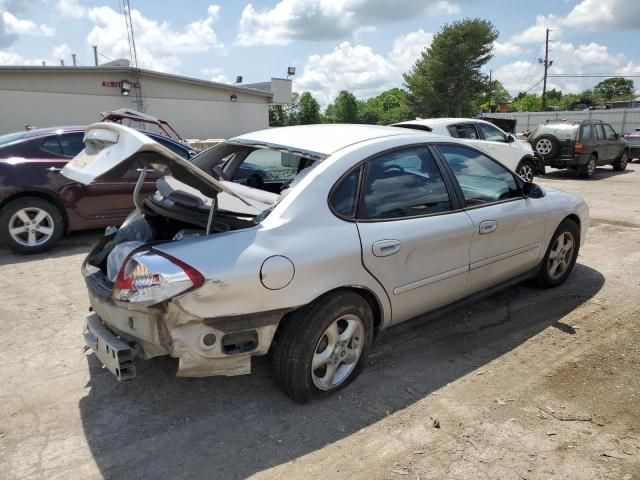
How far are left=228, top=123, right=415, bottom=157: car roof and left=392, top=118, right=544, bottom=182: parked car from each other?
6.39 m

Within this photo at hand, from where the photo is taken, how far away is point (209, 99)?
87.4 ft

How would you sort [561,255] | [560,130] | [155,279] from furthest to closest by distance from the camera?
[560,130] → [561,255] → [155,279]

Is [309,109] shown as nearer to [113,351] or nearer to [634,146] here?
[634,146]

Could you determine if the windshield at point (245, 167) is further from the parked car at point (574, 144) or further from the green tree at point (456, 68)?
the green tree at point (456, 68)

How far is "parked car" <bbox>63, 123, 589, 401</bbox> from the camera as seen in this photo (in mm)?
2502

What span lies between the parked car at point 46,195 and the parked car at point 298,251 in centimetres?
288

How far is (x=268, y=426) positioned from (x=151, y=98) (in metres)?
24.2

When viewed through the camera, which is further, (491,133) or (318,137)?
(491,133)

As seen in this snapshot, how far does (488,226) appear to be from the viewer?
366 cm

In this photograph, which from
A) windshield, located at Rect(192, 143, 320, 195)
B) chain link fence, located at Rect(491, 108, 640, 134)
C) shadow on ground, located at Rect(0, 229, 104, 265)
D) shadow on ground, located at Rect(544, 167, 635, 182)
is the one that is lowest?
shadow on ground, located at Rect(544, 167, 635, 182)

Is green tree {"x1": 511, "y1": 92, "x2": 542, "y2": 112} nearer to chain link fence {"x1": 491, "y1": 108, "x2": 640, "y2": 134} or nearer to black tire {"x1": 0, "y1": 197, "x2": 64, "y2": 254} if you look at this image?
chain link fence {"x1": 491, "y1": 108, "x2": 640, "y2": 134}

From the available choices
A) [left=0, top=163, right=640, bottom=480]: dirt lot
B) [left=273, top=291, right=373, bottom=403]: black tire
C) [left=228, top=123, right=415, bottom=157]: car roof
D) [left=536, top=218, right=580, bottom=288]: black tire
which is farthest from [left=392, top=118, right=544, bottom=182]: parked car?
[left=273, top=291, right=373, bottom=403]: black tire

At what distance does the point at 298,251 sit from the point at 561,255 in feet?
10.5

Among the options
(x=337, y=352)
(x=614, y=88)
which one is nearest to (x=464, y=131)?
(x=337, y=352)
